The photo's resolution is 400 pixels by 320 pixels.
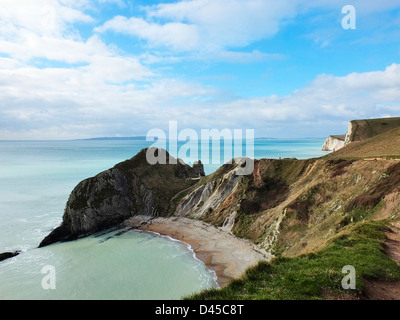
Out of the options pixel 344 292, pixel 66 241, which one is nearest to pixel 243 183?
pixel 66 241

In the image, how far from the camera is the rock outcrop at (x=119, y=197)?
66625mm

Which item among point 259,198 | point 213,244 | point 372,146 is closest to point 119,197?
point 213,244

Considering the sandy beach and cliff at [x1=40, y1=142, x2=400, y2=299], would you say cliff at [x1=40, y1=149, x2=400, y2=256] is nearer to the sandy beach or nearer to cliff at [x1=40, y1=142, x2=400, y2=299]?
cliff at [x1=40, y1=142, x2=400, y2=299]

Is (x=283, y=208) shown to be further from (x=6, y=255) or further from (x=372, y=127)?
(x=372, y=127)

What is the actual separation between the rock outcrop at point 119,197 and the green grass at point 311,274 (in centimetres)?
5910

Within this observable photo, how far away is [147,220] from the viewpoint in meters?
71.5

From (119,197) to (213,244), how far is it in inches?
1429

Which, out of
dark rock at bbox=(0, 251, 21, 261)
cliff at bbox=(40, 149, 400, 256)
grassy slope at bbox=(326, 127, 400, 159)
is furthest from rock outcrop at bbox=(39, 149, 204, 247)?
grassy slope at bbox=(326, 127, 400, 159)

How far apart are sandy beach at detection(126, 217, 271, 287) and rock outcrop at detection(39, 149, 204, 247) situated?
16.3 ft

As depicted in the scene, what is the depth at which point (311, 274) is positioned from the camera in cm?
1362
